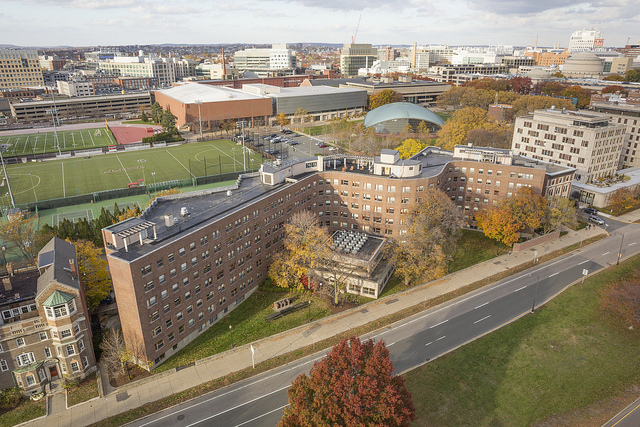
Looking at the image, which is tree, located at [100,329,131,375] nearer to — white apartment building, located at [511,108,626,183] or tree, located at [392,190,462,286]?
tree, located at [392,190,462,286]

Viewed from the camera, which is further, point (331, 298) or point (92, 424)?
point (331, 298)

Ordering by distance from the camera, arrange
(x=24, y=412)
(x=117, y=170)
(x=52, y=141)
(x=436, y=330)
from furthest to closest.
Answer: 1. (x=52, y=141)
2. (x=117, y=170)
3. (x=436, y=330)
4. (x=24, y=412)

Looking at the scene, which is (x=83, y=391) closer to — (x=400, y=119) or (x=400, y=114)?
(x=400, y=119)

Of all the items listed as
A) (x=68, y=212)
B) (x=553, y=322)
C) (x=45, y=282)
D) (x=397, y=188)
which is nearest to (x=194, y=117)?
(x=68, y=212)

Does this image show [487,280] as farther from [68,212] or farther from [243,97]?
[243,97]

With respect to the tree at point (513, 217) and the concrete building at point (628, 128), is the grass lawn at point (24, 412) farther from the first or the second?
the concrete building at point (628, 128)

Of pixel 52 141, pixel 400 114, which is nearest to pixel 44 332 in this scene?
pixel 400 114
